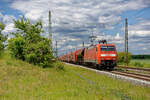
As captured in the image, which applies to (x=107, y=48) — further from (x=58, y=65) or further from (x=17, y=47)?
(x=17, y=47)

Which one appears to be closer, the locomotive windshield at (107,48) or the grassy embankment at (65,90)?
the grassy embankment at (65,90)

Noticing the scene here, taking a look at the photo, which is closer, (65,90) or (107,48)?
(65,90)

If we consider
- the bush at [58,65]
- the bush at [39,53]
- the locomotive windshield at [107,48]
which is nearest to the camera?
the bush at [39,53]

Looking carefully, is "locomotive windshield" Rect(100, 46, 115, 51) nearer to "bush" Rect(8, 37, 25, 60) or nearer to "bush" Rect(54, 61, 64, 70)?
"bush" Rect(54, 61, 64, 70)

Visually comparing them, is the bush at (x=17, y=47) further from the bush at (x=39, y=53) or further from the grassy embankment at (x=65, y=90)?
the grassy embankment at (x=65, y=90)

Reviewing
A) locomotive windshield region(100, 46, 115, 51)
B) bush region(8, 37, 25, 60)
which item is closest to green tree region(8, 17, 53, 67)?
bush region(8, 37, 25, 60)

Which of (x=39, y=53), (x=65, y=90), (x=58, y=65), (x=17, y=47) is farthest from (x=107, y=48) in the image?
(x=65, y=90)

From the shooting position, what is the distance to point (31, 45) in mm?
23734

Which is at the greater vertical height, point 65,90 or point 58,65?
point 65,90

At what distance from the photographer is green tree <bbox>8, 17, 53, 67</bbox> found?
23547 mm

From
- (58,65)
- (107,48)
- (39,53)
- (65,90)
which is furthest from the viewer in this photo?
(107,48)

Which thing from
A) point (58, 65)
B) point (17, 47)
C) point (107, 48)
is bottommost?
point (58, 65)

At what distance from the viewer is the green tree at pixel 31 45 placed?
23.5 meters

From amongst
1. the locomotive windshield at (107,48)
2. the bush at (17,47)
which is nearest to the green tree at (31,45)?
the bush at (17,47)
